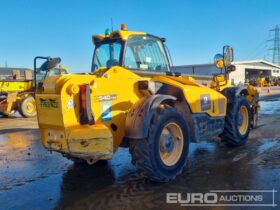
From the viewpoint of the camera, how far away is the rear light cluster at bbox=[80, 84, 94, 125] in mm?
4750

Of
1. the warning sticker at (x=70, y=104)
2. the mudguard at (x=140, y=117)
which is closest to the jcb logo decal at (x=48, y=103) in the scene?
the warning sticker at (x=70, y=104)

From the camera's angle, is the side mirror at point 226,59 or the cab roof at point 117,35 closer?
the cab roof at point 117,35

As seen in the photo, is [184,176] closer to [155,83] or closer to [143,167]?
Answer: [143,167]

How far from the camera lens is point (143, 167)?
501 cm

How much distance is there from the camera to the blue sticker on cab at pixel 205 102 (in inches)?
250

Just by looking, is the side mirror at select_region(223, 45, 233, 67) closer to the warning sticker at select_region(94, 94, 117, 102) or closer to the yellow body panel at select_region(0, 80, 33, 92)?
the warning sticker at select_region(94, 94, 117, 102)

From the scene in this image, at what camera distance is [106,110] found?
5070 millimetres

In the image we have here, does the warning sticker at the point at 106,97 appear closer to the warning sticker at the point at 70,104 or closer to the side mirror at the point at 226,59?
the warning sticker at the point at 70,104

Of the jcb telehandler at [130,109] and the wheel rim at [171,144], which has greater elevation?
the jcb telehandler at [130,109]

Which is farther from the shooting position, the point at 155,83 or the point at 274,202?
the point at 155,83

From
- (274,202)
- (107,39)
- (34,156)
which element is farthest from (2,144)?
(274,202)

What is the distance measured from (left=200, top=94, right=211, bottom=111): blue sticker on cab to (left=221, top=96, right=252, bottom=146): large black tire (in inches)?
42.1

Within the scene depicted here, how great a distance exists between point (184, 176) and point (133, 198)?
1201 mm

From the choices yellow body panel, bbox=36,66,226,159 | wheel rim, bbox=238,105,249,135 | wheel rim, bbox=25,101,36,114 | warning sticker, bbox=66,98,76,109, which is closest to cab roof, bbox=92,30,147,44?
yellow body panel, bbox=36,66,226,159
